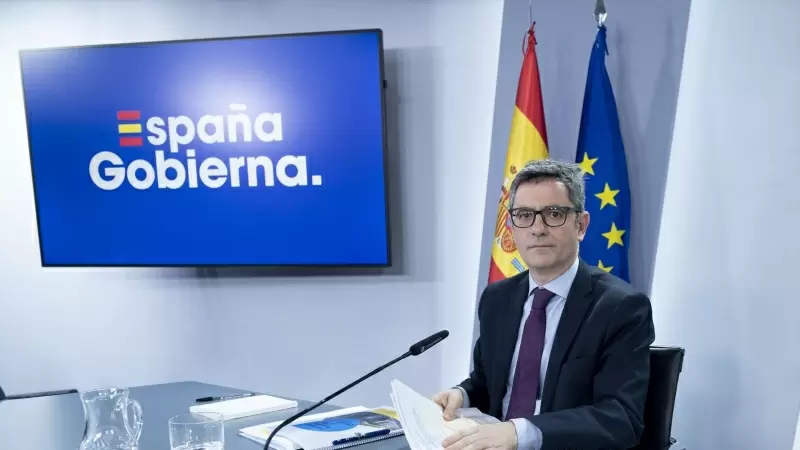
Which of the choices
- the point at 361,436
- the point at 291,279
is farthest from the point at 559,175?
the point at 291,279

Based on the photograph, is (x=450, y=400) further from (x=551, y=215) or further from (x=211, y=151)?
(x=211, y=151)

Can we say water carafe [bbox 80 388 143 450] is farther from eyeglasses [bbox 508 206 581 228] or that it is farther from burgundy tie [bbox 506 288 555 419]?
eyeglasses [bbox 508 206 581 228]

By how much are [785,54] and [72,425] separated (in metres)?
2.67

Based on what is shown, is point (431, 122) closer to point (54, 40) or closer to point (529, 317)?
point (529, 317)

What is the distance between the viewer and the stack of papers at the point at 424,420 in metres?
1.63

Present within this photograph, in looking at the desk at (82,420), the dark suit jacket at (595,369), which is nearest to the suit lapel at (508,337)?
the dark suit jacket at (595,369)

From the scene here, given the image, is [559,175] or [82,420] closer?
[559,175]

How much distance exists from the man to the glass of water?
0.57m

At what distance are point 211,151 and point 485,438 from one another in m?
2.45

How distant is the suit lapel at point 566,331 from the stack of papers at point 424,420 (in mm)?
161

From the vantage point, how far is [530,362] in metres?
1.93

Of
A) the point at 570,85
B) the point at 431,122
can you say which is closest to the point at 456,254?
the point at 431,122

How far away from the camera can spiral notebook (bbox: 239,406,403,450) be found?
5.73 feet

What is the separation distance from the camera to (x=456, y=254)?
3.57m
